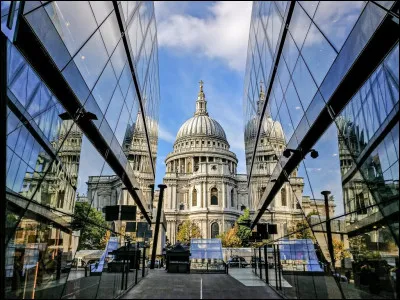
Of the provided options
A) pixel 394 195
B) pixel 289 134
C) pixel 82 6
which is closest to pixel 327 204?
pixel 394 195

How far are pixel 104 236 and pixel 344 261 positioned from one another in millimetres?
8053

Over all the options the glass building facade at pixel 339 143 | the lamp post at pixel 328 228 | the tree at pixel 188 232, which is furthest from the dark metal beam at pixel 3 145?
the tree at pixel 188 232

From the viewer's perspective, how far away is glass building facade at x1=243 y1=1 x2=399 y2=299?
5781 mm

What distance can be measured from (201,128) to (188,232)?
4375cm

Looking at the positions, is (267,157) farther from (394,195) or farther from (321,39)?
(394,195)

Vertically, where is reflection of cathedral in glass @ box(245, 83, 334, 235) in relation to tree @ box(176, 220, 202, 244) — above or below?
below

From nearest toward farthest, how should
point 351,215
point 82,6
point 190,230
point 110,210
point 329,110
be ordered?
point 351,215
point 82,6
point 329,110
point 110,210
point 190,230

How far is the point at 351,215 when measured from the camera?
7.49 m

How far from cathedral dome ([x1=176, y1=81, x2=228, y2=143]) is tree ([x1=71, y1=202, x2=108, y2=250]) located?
11117 centimetres

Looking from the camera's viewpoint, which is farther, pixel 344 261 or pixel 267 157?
pixel 267 157

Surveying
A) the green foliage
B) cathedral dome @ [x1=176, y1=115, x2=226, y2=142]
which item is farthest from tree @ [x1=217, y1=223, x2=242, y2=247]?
the green foliage

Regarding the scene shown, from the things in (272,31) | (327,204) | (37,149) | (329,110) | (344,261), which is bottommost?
(344,261)

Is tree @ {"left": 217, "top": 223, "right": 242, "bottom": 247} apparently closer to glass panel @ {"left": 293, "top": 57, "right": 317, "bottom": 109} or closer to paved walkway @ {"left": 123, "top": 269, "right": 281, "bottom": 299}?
paved walkway @ {"left": 123, "top": 269, "right": 281, "bottom": 299}

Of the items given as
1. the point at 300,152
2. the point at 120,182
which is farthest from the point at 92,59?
the point at 120,182
